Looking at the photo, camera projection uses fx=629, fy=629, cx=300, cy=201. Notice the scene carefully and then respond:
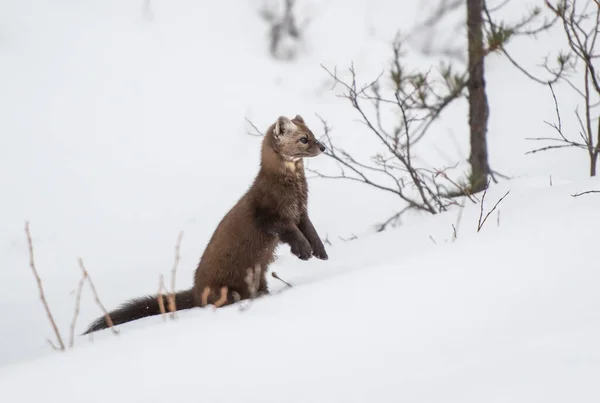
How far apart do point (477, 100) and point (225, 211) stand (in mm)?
3414

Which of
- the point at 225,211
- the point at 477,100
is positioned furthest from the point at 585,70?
the point at 225,211

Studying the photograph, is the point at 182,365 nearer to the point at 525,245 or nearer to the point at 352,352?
the point at 352,352

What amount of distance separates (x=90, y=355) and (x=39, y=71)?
7.62 meters

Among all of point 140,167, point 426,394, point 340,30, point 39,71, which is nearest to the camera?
point 426,394

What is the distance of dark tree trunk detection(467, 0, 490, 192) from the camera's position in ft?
16.4

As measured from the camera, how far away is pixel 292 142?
332cm

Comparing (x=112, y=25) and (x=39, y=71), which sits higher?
(x=112, y=25)

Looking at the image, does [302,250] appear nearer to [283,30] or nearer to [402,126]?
[402,126]

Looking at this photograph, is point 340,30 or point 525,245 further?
point 340,30

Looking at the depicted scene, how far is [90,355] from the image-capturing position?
6.34 feet

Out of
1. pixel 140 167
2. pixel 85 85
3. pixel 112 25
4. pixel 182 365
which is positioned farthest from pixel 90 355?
pixel 112 25

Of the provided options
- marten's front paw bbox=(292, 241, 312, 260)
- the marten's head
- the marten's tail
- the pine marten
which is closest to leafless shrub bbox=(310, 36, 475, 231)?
the marten's head

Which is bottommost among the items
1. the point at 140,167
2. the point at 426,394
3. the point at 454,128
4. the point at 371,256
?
the point at 426,394

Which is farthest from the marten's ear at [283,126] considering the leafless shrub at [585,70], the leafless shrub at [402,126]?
the leafless shrub at [585,70]
